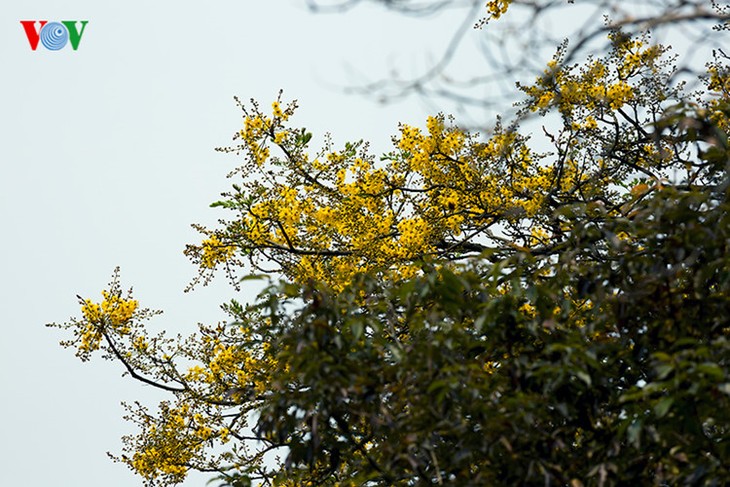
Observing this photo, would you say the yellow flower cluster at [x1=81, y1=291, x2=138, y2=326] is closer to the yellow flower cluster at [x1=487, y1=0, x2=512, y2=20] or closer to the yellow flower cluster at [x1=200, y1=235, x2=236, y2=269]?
the yellow flower cluster at [x1=200, y1=235, x2=236, y2=269]

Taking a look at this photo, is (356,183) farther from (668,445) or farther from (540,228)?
(668,445)

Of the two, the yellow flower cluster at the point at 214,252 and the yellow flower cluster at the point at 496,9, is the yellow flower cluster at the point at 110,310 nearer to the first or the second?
the yellow flower cluster at the point at 214,252

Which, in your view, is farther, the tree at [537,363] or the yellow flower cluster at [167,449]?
the yellow flower cluster at [167,449]

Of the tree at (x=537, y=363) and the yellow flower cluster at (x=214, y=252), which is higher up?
the yellow flower cluster at (x=214, y=252)

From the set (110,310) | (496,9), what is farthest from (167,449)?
(496,9)

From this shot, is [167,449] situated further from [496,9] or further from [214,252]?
[496,9]

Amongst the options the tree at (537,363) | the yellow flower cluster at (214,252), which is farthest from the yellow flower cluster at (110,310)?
the tree at (537,363)

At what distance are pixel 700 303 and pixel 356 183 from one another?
3237mm

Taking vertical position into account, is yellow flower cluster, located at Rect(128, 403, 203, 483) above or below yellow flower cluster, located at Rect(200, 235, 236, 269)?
below

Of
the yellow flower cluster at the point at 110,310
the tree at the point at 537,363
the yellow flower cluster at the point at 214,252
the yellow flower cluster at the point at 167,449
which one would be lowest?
the tree at the point at 537,363

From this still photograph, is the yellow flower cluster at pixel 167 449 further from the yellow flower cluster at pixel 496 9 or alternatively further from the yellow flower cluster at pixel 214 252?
the yellow flower cluster at pixel 496 9

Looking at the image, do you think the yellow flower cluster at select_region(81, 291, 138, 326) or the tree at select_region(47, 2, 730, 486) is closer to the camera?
the tree at select_region(47, 2, 730, 486)

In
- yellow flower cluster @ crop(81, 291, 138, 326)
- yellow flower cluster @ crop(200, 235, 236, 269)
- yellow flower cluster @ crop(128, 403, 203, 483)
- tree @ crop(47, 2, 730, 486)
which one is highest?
yellow flower cluster @ crop(200, 235, 236, 269)

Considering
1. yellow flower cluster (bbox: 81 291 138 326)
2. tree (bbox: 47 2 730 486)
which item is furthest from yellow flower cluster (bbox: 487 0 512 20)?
yellow flower cluster (bbox: 81 291 138 326)
